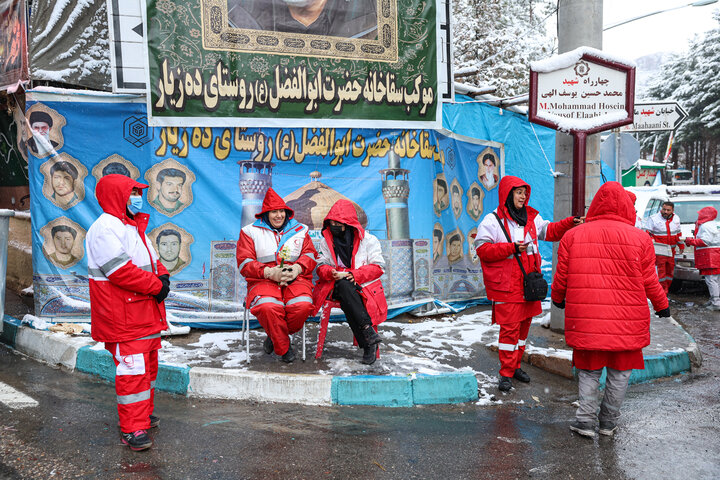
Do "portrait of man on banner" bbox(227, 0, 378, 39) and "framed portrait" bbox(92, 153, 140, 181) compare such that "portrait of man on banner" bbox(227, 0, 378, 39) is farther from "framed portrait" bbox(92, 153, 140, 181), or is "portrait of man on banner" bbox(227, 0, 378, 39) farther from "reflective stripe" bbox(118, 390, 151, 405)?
"reflective stripe" bbox(118, 390, 151, 405)

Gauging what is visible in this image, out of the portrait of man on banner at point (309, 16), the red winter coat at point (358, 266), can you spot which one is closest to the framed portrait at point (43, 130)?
the portrait of man on banner at point (309, 16)

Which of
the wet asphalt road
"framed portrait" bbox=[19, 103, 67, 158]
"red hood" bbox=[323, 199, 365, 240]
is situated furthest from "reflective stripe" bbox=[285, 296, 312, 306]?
"framed portrait" bbox=[19, 103, 67, 158]

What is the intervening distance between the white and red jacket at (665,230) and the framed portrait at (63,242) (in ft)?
30.3

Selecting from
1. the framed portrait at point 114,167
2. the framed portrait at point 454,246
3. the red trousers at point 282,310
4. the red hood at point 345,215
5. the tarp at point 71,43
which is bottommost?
the red trousers at point 282,310

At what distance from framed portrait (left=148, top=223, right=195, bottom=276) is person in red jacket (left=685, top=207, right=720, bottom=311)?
27.6 ft

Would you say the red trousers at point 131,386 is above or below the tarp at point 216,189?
below

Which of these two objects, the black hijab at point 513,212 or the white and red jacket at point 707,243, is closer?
the black hijab at point 513,212

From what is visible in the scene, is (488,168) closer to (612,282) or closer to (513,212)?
(513,212)

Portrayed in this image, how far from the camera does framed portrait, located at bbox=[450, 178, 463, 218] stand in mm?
8828

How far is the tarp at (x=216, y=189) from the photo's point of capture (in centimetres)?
683

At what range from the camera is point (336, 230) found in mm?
5887

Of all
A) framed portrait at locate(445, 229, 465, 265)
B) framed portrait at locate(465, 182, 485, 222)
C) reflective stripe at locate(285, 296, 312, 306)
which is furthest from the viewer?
framed portrait at locate(465, 182, 485, 222)

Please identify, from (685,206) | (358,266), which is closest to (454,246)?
(358,266)

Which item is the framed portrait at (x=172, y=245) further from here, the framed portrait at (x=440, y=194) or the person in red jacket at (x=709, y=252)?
the person in red jacket at (x=709, y=252)
